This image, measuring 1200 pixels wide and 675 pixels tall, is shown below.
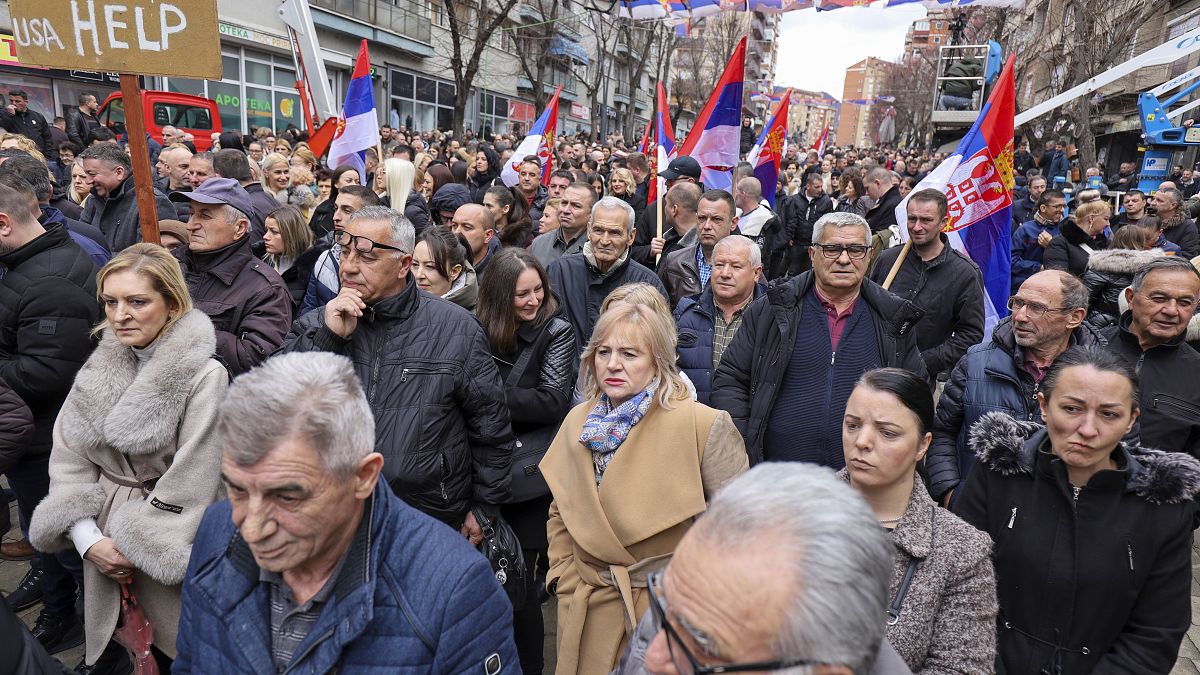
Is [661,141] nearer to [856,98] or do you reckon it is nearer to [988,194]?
[988,194]

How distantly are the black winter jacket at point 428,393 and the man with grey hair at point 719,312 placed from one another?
53.6 inches

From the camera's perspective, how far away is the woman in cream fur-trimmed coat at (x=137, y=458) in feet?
8.59

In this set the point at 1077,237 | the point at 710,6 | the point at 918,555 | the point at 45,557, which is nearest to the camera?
the point at 918,555

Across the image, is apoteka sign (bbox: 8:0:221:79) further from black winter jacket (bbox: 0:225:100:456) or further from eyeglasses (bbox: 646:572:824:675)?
eyeglasses (bbox: 646:572:824:675)

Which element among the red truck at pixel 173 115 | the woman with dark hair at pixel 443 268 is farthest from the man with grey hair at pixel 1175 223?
the red truck at pixel 173 115

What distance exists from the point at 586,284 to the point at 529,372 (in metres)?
1.09

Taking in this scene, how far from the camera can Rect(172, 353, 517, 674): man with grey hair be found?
1.61 metres

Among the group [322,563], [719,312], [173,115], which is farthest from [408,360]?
[173,115]

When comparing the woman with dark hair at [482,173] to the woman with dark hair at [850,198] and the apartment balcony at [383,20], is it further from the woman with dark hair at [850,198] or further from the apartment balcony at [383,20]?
the apartment balcony at [383,20]

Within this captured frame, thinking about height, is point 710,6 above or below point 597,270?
above

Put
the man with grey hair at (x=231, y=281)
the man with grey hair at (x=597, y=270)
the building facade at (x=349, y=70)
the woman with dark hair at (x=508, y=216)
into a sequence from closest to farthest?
the man with grey hair at (x=231, y=281) → the man with grey hair at (x=597, y=270) → the woman with dark hair at (x=508, y=216) → the building facade at (x=349, y=70)

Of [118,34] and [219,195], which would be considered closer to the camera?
[118,34]

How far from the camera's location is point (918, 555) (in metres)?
2.02

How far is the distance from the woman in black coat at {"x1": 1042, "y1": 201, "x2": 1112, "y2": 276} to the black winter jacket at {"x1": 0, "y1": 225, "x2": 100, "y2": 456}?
7402 mm
